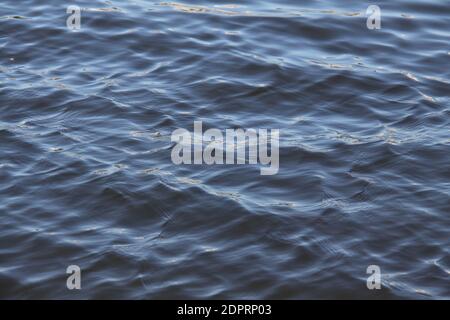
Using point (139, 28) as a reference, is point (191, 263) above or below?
below

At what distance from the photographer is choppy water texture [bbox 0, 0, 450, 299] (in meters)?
6.98

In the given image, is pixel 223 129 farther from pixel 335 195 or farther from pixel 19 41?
pixel 19 41

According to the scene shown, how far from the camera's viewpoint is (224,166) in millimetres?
8266

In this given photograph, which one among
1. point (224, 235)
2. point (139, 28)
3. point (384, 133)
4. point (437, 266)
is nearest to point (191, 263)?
point (224, 235)

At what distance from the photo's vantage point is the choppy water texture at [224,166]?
6984 millimetres

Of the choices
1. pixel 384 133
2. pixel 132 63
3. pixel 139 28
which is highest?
pixel 139 28

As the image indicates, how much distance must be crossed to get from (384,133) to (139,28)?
3499mm

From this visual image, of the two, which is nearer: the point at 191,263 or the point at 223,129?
the point at 191,263

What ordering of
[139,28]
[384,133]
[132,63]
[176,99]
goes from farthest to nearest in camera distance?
1. [139,28]
2. [132,63]
3. [176,99]
4. [384,133]

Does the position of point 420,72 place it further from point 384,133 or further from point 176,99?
point 176,99

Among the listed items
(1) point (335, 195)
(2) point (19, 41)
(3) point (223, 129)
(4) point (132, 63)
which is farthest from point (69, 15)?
(1) point (335, 195)

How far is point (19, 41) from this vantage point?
10.6 meters
